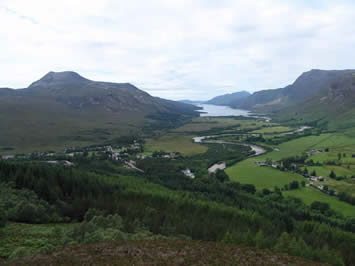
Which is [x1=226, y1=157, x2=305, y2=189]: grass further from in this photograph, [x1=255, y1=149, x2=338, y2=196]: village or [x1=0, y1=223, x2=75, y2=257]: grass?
[x1=0, y1=223, x2=75, y2=257]: grass

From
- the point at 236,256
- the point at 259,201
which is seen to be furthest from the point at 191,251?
the point at 259,201

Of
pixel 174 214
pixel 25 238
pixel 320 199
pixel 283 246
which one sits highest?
pixel 25 238

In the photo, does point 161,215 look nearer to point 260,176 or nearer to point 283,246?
point 283,246

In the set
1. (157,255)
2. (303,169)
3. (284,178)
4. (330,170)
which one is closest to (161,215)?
(157,255)

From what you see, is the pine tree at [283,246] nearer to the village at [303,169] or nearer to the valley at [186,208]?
the valley at [186,208]

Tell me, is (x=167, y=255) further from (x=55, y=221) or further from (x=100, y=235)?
(x=55, y=221)

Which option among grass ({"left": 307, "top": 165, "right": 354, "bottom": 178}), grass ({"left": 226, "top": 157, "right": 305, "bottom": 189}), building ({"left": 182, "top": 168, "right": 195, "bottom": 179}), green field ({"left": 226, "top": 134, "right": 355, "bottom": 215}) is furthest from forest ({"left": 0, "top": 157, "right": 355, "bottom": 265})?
grass ({"left": 307, "top": 165, "right": 354, "bottom": 178})

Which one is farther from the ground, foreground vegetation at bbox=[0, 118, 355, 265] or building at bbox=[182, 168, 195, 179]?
foreground vegetation at bbox=[0, 118, 355, 265]
